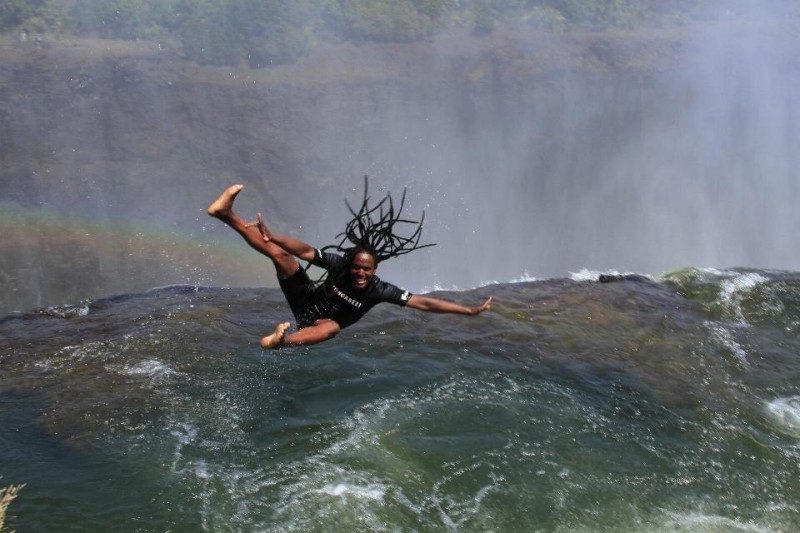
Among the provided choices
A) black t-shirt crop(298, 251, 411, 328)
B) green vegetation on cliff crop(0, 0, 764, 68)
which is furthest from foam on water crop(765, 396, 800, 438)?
green vegetation on cliff crop(0, 0, 764, 68)

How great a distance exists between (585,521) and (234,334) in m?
4.40

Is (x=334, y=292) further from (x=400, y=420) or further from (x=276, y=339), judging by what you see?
(x=400, y=420)

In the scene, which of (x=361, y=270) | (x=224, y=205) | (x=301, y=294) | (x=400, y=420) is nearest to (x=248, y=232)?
(x=224, y=205)

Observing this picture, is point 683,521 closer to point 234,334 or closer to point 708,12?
point 234,334

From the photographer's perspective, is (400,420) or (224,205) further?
(400,420)

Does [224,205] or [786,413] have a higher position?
[224,205]

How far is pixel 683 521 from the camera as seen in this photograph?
19.1 feet

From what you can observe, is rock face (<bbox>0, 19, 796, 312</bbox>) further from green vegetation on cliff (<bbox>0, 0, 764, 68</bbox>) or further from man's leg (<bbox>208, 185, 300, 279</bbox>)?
man's leg (<bbox>208, 185, 300, 279</bbox>)

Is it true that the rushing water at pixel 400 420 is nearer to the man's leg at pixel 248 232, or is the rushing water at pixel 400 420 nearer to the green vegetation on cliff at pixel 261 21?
the man's leg at pixel 248 232

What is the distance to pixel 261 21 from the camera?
23125mm

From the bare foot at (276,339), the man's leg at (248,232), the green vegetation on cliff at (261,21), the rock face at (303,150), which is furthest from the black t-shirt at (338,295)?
the green vegetation on cliff at (261,21)

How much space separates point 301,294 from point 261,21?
1896 centimetres

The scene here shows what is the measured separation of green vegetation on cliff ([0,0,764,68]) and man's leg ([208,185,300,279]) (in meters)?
18.5

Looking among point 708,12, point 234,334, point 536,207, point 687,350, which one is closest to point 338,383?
point 234,334
